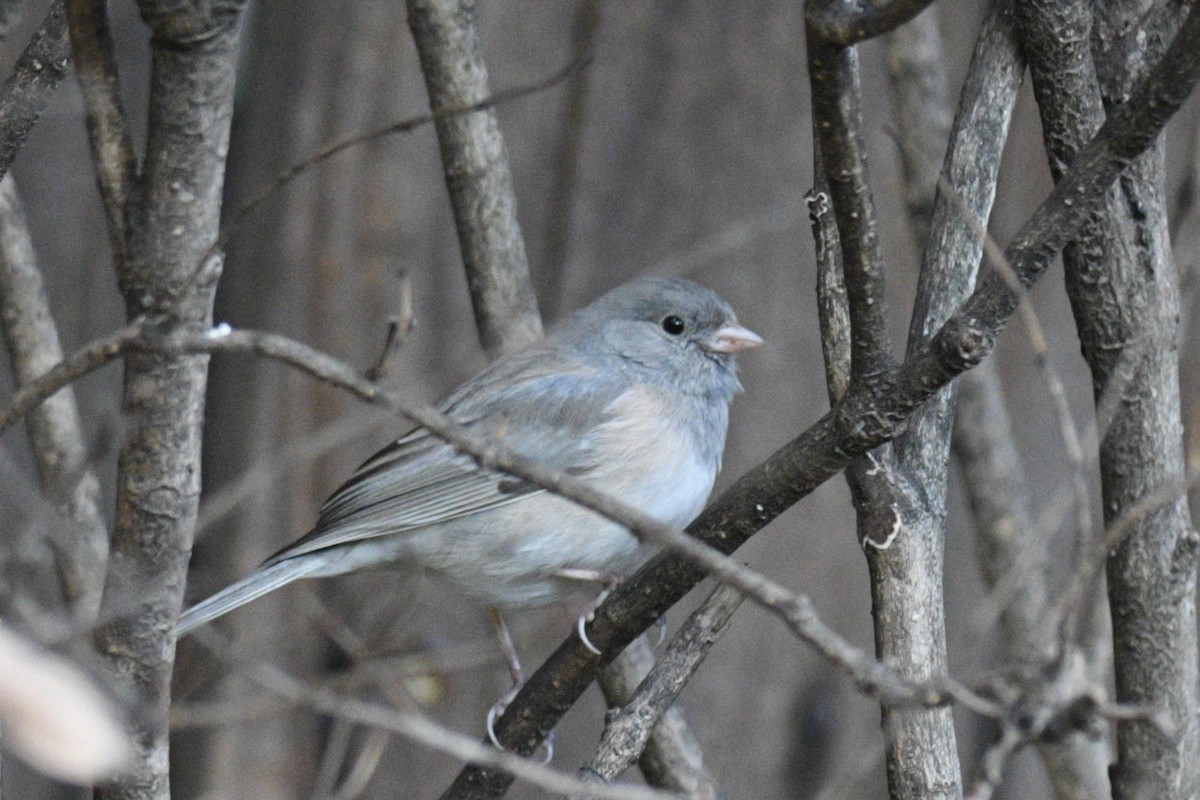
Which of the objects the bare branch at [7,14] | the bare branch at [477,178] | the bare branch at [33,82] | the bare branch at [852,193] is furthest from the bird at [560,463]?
the bare branch at [7,14]

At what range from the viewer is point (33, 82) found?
2109mm

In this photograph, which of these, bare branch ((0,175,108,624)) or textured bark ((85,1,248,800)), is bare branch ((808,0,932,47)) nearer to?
textured bark ((85,1,248,800))

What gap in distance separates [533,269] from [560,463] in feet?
2.50

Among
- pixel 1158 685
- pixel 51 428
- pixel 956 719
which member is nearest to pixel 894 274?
pixel 956 719

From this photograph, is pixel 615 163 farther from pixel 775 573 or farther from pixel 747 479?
pixel 747 479

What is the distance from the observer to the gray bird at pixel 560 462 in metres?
Answer: 3.23

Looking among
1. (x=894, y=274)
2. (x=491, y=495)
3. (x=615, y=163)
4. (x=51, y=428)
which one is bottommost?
(x=491, y=495)

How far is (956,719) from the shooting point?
12.8 ft

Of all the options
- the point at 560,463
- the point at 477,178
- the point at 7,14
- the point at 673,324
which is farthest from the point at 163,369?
the point at 673,324

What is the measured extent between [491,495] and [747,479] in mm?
1423

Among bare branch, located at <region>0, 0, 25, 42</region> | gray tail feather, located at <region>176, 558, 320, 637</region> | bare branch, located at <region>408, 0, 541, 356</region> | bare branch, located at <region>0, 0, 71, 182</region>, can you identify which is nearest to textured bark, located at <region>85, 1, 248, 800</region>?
bare branch, located at <region>0, 0, 25, 42</region>

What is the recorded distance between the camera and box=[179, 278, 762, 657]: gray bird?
10.6 feet

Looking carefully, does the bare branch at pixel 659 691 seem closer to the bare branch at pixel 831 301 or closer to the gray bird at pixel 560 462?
the bare branch at pixel 831 301

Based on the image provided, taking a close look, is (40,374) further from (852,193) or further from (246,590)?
(852,193)
